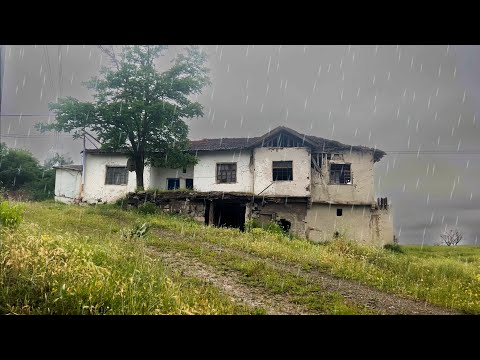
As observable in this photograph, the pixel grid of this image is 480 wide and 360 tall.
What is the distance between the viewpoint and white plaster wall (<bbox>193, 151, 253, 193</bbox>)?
1415cm

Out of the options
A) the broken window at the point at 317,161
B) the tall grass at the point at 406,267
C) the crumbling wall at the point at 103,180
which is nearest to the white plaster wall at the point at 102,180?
the crumbling wall at the point at 103,180

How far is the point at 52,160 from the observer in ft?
37.1

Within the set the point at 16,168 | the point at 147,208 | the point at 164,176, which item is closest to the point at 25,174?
the point at 16,168

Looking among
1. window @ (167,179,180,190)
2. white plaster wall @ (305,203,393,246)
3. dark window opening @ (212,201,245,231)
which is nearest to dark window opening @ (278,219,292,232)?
white plaster wall @ (305,203,393,246)

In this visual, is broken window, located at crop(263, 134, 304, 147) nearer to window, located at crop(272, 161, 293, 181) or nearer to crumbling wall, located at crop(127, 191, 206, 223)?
window, located at crop(272, 161, 293, 181)

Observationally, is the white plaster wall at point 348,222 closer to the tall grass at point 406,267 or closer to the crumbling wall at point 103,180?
the tall grass at point 406,267

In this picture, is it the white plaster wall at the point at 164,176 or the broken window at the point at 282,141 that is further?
the white plaster wall at the point at 164,176

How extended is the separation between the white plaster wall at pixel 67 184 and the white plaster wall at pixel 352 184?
8760 mm

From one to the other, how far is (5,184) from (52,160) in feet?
16.0

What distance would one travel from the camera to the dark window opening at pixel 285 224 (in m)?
12.5

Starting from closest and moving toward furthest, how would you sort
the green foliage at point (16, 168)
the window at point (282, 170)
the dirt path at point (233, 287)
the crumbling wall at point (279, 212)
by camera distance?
1. the dirt path at point (233, 287)
2. the green foliage at point (16, 168)
3. the crumbling wall at point (279, 212)
4. the window at point (282, 170)

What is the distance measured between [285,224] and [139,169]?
6.10 m

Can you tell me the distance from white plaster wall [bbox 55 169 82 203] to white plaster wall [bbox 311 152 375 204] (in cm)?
876
